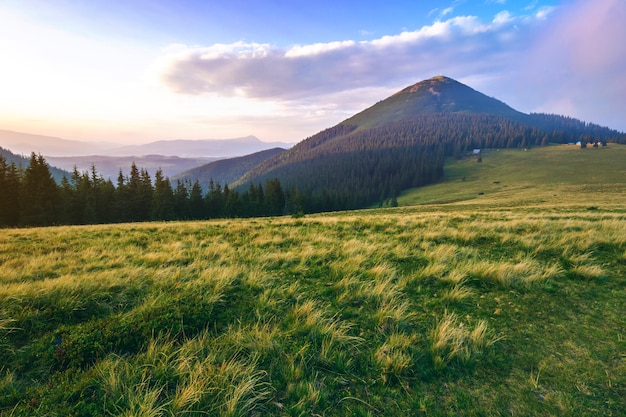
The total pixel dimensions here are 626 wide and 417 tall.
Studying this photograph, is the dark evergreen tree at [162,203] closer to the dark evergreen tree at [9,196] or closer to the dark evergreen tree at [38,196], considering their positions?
the dark evergreen tree at [38,196]

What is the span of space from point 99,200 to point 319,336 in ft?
201

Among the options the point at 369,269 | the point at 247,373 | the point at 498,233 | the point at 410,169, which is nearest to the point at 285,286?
the point at 369,269

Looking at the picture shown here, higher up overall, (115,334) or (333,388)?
(115,334)

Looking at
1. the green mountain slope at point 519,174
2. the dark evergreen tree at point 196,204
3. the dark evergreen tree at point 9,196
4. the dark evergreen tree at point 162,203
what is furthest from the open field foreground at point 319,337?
the green mountain slope at point 519,174

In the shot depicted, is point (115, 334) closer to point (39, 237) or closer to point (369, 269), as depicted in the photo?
point (369, 269)

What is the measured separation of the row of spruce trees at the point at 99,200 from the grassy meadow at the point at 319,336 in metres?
47.6

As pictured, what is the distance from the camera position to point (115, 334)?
13.0 ft

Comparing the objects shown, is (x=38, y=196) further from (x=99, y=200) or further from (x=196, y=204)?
(x=196, y=204)

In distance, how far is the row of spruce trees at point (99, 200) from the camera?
40.7 m

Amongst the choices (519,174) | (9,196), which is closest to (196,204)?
(9,196)

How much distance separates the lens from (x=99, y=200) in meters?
50.5

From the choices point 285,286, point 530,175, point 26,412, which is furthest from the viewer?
point 530,175

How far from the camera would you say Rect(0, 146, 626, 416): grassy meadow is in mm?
3070

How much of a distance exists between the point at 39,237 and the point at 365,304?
1538 centimetres
